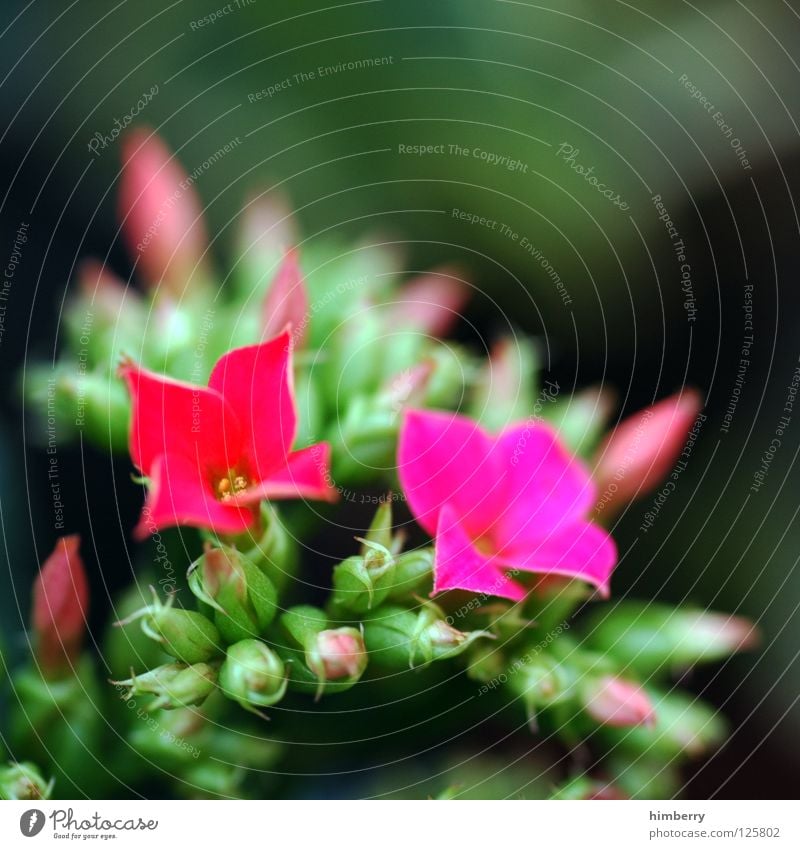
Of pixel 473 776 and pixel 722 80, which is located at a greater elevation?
pixel 722 80

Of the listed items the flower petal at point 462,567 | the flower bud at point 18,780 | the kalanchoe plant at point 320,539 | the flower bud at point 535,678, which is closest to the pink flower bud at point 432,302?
the kalanchoe plant at point 320,539

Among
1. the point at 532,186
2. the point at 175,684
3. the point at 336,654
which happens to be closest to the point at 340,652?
the point at 336,654

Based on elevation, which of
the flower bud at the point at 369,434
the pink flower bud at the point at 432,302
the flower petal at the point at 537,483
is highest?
the pink flower bud at the point at 432,302

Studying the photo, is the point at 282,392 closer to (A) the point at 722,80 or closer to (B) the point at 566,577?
(B) the point at 566,577

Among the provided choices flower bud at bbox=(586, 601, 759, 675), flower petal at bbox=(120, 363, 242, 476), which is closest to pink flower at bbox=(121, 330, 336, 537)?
flower petal at bbox=(120, 363, 242, 476)

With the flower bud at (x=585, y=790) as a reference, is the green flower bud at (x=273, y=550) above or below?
above

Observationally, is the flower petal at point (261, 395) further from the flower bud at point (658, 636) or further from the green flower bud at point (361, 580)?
the flower bud at point (658, 636)

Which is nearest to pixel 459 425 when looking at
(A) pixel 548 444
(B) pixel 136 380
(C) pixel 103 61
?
(A) pixel 548 444
